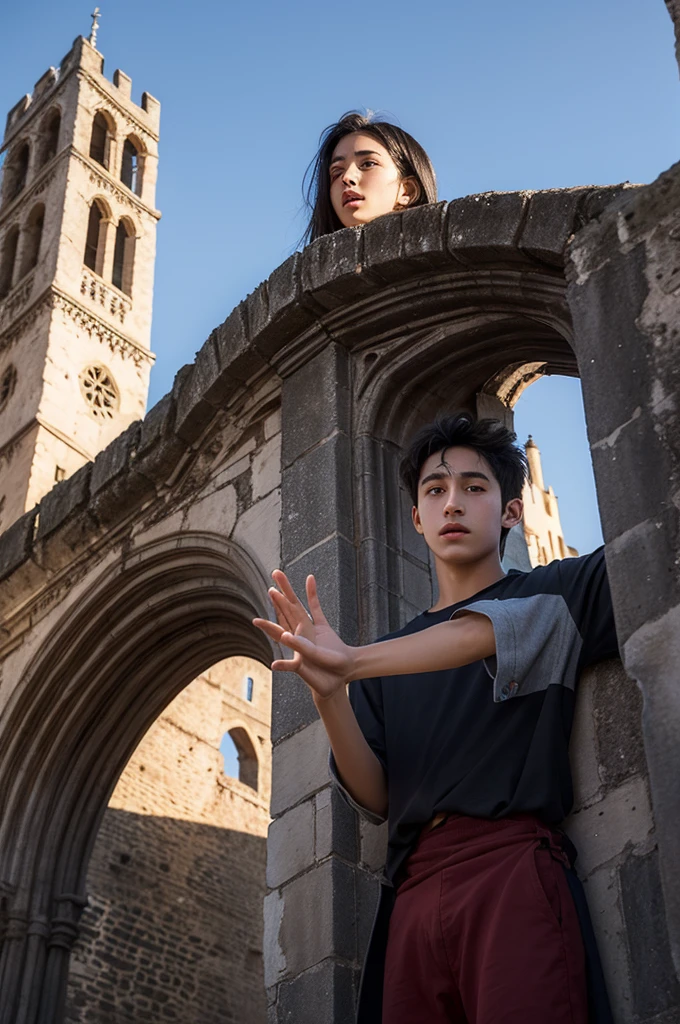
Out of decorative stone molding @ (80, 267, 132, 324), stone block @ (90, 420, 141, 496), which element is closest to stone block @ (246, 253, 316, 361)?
stone block @ (90, 420, 141, 496)

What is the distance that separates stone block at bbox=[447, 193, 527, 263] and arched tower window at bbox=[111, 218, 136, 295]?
18298mm

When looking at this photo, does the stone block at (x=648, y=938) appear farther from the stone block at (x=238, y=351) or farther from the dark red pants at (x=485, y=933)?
the stone block at (x=238, y=351)

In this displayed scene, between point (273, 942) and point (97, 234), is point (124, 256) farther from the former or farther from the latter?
point (273, 942)

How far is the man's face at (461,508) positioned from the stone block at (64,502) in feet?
11.2

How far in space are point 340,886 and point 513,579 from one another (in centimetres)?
124

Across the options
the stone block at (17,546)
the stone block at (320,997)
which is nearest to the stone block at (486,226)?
the stone block at (320,997)

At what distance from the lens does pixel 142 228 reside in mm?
23594

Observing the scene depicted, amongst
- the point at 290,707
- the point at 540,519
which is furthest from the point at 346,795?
the point at 540,519

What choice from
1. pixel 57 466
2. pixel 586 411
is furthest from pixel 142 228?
pixel 586 411

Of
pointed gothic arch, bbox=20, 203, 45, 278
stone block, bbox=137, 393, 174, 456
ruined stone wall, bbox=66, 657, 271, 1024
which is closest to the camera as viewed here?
stone block, bbox=137, 393, 174, 456

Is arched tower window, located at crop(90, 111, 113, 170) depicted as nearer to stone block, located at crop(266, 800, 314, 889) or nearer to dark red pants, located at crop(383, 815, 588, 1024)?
stone block, located at crop(266, 800, 314, 889)

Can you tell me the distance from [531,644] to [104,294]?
63.9 feet

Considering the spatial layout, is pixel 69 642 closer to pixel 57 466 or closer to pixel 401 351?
pixel 401 351

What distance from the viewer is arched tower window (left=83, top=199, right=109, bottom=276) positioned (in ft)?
73.8
